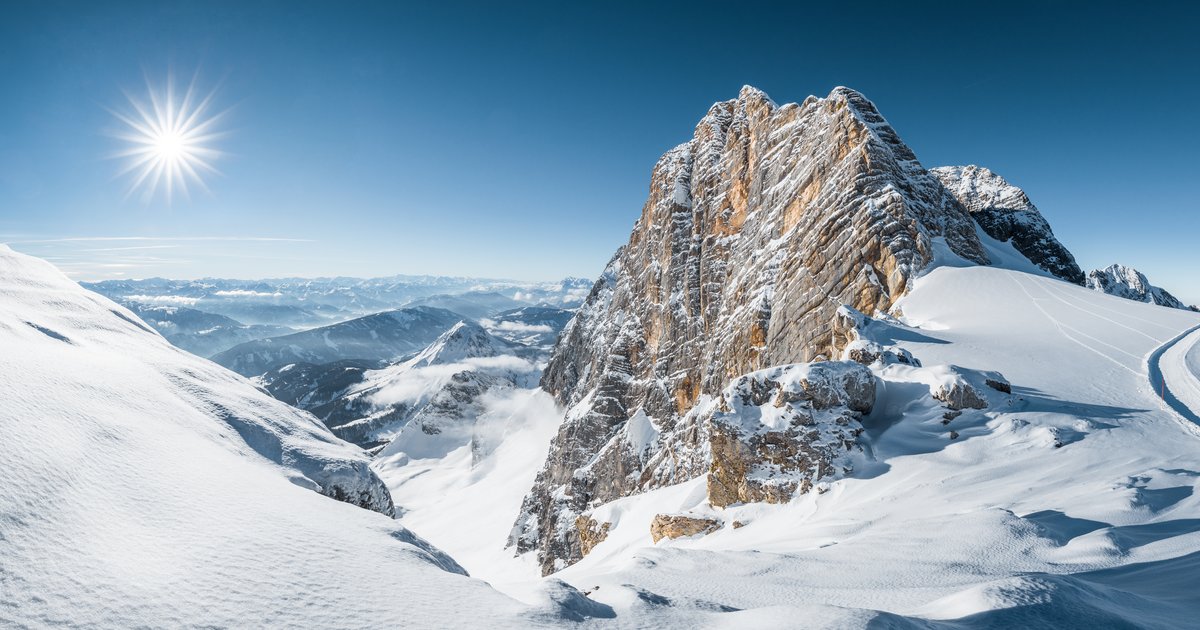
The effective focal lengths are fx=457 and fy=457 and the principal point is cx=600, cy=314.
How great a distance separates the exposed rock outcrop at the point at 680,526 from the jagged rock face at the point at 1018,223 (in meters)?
55.6

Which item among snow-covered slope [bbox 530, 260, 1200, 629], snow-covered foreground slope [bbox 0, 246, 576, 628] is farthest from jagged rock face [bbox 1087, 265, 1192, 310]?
snow-covered foreground slope [bbox 0, 246, 576, 628]

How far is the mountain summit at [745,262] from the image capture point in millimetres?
30625

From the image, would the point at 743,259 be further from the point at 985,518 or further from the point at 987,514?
the point at 985,518

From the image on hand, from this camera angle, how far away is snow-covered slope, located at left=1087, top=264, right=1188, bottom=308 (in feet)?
236

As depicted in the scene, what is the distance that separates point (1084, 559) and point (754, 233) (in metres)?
46.3

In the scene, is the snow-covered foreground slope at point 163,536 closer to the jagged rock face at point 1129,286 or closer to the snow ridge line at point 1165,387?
the snow ridge line at point 1165,387

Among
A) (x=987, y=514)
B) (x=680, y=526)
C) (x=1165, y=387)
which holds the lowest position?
(x=680, y=526)

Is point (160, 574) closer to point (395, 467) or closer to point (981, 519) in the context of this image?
point (981, 519)

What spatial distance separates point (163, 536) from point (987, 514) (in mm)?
13865

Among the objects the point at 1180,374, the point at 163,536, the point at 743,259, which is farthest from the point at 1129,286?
the point at 163,536

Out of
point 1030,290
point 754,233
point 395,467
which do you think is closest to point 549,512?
point 754,233

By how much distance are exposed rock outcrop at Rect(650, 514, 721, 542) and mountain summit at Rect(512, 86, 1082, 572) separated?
8.10 m

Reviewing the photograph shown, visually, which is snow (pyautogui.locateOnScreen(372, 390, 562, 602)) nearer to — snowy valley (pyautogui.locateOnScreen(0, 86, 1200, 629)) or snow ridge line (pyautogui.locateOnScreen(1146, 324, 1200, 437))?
snowy valley (pyautogui.locateOnScreen(0, 86, 1200, 629))

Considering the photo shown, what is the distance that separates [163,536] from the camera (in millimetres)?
5984
